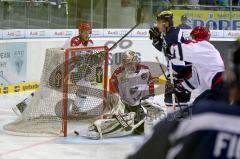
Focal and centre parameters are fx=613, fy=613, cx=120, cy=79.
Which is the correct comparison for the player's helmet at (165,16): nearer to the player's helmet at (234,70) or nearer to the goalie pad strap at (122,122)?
the goalie pad strap at (122,122)

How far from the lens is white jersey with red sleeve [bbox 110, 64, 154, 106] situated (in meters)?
6.01

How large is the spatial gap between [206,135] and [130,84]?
5044mm

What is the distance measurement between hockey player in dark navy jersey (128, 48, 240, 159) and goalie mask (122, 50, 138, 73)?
4.94 meters

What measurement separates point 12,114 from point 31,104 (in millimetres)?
1047

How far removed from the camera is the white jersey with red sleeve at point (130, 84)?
19.7 ft

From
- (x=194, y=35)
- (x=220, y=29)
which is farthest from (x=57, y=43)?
(x=194, y=35)

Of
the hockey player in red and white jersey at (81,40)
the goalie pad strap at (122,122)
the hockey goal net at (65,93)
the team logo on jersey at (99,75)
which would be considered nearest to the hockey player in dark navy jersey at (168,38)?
the goalie pad strap at (122,122)

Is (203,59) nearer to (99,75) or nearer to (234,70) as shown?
(99,75)

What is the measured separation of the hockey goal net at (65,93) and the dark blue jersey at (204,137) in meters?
4.77

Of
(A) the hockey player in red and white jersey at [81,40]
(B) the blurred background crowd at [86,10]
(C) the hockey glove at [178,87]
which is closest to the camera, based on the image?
(C) the hockey glove at [178,87]

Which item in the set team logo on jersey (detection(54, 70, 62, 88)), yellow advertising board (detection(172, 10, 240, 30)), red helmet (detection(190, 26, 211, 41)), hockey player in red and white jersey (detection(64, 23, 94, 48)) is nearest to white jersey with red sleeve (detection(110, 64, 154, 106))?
team logo on jersey (detection(54, 70, 62, 88))

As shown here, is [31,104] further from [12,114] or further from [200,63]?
[200,63]

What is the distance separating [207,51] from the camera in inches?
175

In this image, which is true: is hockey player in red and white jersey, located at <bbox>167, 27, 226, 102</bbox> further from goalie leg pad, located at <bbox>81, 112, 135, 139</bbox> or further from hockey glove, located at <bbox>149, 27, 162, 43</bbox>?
goalie leg pad, located at <bbox>81, 112, 135, 139</bbox>
